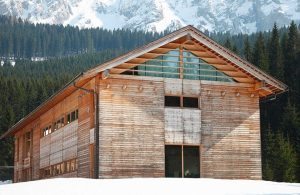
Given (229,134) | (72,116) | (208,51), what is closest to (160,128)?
(229,134)

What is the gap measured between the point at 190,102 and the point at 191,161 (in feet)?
10.6

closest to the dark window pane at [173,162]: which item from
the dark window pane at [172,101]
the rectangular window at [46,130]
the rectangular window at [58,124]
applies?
the dark window pane at [172,101]

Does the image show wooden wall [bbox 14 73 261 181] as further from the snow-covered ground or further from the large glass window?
the snow-covered ground

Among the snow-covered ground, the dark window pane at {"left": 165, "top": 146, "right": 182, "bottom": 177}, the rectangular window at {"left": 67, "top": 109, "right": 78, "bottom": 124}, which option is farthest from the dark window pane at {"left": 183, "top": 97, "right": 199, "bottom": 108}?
the snow-covered ground

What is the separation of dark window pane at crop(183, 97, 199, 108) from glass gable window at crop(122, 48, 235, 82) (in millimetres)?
1177

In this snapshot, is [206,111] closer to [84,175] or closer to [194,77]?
[194,77]

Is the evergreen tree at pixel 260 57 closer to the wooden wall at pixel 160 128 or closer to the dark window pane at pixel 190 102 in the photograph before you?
the wooden wall at pixel 160 128

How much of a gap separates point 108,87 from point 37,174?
1538 centimetres

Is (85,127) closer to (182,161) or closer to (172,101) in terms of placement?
(172,101)

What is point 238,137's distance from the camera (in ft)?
95.7

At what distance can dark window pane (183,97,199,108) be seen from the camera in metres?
28.6

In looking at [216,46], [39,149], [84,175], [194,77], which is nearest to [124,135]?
[84,175]

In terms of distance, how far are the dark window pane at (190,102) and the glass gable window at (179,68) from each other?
118cm

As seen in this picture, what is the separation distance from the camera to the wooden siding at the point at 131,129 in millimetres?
26297
